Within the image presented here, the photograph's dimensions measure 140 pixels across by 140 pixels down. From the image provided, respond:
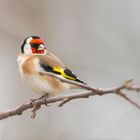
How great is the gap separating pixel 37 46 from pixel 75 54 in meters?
2.82

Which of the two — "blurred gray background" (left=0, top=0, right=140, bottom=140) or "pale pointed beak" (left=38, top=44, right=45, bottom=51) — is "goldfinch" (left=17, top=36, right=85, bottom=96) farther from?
"blurred gray background" (left=0, top=0, right=140, bottom=140)

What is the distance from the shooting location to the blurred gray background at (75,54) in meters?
5.62

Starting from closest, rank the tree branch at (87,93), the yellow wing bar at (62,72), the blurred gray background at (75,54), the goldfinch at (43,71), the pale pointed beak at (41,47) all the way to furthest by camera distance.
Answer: the tree branch at (87,93) < the yellow wing bar at (62,72) < the goldfinch at (43,71) < the pale pointed beak at (41,47) < the blurred gray background at (75,54)

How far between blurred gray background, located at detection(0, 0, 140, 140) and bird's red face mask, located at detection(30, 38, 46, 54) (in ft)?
5.29

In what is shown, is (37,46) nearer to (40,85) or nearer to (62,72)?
(40,85)

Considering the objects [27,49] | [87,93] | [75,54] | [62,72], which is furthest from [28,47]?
[75,54]

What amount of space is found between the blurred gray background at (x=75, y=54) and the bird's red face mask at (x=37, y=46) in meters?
1.61

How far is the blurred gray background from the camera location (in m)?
5.62

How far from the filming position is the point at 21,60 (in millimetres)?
3578

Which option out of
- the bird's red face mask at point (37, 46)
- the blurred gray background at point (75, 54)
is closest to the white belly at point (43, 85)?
the bird's red face mask at point (37, 46)

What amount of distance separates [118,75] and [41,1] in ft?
3.95

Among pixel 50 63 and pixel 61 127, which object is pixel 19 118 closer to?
pixel 61 127

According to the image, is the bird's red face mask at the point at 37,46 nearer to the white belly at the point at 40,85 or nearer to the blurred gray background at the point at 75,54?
the white belly at the point at 40,85

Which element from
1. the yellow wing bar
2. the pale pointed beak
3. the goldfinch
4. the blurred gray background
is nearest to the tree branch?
the yellow wing bar
